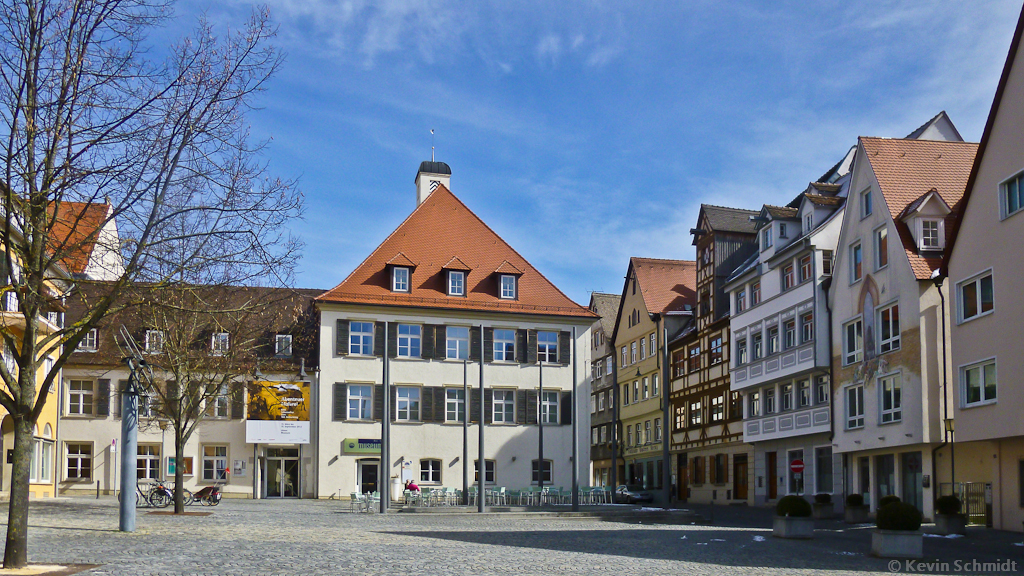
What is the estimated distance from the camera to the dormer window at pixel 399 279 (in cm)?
5109

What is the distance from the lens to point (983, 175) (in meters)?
29.5

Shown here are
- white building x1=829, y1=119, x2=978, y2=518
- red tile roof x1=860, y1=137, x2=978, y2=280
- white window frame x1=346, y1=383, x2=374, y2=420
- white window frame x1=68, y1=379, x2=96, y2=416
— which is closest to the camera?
white building x1=829, y1=119, x2=978, y2=518

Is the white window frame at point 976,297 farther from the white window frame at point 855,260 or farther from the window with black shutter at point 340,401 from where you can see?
the window with black shutter at point 340,401

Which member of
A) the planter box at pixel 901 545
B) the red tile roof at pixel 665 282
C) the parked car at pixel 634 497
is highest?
the red tile roof at pixel 665 282

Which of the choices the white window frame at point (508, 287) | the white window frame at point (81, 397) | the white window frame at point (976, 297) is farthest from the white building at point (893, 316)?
the white window frame at point (81, 397)

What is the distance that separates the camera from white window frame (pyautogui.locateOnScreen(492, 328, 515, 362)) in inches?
2046

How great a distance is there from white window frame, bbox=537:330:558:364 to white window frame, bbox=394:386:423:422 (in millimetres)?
6667

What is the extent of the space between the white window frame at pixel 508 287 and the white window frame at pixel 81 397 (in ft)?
66.9

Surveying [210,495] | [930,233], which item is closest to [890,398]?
[930,233]

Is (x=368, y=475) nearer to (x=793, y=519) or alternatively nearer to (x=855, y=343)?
(x=855, y=343)

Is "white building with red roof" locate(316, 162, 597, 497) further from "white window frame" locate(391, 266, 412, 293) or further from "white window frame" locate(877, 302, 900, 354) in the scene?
"white window frame" locate(877, 302, 900, 354)

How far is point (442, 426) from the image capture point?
165ft

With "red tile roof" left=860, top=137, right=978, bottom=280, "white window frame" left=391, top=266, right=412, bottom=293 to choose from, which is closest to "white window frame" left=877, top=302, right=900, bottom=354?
"red tile roof" left=860, top=137, right=978, bottom=280

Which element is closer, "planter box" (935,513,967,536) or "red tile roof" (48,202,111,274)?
"red tile roof" (48,202,111,274)
